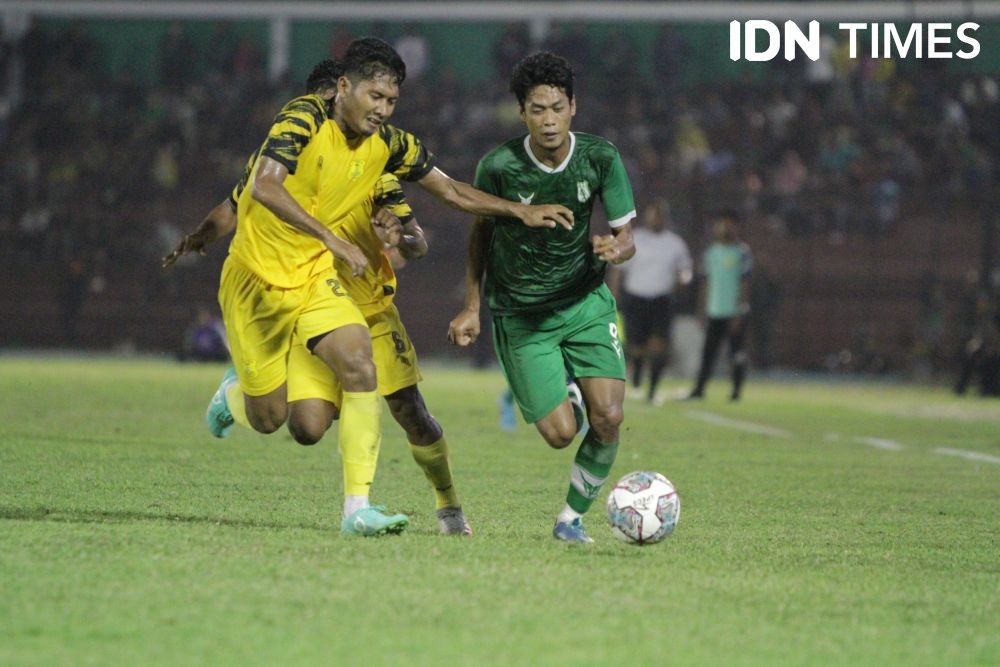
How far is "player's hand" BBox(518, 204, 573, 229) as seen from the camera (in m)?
6.93

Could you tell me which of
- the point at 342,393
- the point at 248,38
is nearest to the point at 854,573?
the point at 342,393

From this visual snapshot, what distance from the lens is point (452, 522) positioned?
7.04 m

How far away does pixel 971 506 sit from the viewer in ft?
29.5

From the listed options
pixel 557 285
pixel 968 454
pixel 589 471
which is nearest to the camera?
pixel 589 471

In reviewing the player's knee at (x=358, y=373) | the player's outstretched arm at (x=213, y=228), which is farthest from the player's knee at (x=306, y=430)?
the player's outstretched arm at (x=213, y=228)

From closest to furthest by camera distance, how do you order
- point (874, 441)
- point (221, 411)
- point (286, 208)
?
point (286, 208)
point (221, 411)
point (874, 441)

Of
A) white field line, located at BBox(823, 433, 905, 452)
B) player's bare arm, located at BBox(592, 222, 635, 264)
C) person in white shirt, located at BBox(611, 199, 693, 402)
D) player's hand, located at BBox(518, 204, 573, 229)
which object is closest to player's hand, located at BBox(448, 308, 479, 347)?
player's hand, located at BBox(518, 204, 573, 229)

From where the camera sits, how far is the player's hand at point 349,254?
249 inches

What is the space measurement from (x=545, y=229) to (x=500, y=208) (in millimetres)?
294

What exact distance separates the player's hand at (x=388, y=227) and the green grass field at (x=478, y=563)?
50.3 inches

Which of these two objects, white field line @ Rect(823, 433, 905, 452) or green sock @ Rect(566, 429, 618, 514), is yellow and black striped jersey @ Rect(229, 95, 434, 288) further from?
white field line @ Rect(823, 433, 905, 452)

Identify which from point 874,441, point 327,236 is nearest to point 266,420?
point 327,236

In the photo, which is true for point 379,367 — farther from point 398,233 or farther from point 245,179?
point 245,179

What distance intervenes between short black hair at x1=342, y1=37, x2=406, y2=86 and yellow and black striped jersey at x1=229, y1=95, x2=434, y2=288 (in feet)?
0.89
